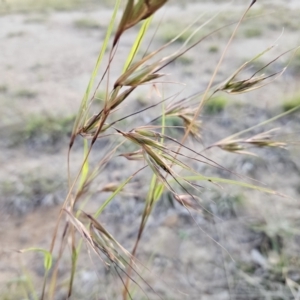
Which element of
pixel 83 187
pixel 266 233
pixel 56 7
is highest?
pixel 83 187

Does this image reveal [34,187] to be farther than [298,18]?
No

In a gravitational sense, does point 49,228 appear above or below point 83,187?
below

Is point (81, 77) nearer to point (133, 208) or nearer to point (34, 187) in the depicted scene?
point (34, 187)

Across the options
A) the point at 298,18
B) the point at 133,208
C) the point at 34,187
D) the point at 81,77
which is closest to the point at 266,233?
the point at 133,208

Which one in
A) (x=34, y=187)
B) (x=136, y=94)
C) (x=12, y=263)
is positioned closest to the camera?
(x=12, y=263)

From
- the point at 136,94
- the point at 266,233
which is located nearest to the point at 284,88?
the point at 136,94

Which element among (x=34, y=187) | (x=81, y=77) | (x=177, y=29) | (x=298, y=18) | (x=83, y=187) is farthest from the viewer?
(x=298, y=18)

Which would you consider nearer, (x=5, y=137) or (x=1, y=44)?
(x=5, y=137)

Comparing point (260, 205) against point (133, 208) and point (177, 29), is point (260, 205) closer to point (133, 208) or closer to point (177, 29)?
point (133, 208)

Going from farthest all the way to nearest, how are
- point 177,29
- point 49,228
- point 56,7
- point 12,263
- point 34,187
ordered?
point 56,7 → point 177,29 → point 34,187 → point 49,228 → point 12,263
